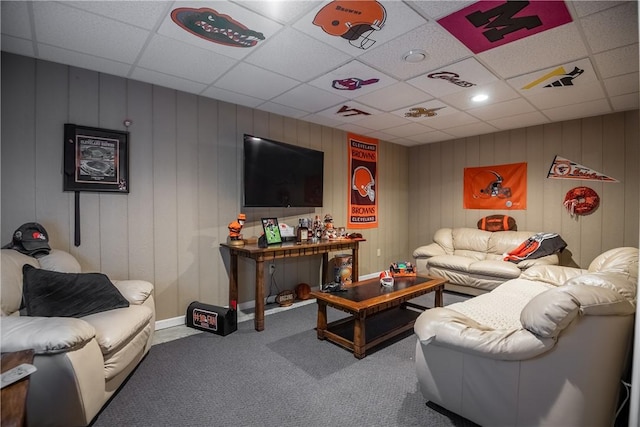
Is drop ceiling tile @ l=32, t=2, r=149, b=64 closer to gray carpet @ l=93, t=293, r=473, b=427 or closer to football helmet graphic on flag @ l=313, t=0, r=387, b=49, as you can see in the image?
football helmet graphic on flag @ l=313, t=0, r=387, b=49

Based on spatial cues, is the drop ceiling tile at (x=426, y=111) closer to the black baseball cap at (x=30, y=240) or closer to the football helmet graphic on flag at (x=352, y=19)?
the football helmet graphic on flag at (x=352, y=19)

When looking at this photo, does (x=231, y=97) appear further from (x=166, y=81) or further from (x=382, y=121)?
(x=382, y=121)

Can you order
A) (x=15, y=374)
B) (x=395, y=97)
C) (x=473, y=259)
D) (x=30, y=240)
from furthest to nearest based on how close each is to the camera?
(x=473, y=259), (x=395, y=97), (x=30, y=240), (x=15, y=374)

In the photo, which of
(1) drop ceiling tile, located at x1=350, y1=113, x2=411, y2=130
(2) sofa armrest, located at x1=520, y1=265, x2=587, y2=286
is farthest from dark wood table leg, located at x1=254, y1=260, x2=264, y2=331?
(2) sofa armrest, located at x1=520, y1=265, x2=587, y2=286

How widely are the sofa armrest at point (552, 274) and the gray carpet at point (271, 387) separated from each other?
157cm

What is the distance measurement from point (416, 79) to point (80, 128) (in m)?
3.04

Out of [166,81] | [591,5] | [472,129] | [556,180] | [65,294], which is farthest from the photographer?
[472,129]

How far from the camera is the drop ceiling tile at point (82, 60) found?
2.35 m

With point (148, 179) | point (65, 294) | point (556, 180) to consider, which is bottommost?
point (65, 294)

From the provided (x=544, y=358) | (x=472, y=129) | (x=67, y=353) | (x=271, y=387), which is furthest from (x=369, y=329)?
(x=472, y=129)

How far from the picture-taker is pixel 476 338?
152 cm

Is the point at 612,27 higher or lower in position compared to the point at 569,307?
higher

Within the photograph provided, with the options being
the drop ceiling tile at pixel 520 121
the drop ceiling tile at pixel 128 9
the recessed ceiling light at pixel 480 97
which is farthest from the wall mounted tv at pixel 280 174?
the drop ceiling tile at pixel 520 121

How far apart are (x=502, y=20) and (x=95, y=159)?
3.35 metres
